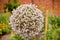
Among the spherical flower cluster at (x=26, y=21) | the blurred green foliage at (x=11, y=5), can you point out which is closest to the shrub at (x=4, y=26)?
the blurred green foliage at (x=11, y=5)

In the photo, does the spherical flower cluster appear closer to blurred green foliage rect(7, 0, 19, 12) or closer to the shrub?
the shrub

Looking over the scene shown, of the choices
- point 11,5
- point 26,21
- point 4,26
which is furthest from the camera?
point 11,5

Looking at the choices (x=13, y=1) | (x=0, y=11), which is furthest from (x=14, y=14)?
(x=13, y=1)

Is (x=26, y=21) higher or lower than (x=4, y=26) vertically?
higher

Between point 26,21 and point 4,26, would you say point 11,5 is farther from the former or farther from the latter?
point 26,21

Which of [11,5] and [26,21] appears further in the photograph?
[11,5]

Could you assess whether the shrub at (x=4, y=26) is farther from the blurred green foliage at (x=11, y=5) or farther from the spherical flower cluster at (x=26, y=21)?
the spherical flower cluster at (x=26, y=21)

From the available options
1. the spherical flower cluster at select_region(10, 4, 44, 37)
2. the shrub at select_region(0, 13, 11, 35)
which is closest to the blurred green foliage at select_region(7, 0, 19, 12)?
the shrub at select_region(0, 13, 11, 35)

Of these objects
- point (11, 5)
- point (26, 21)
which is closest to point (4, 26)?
point (11, 5)

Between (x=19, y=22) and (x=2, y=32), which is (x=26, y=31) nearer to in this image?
(x=19, y=22)
